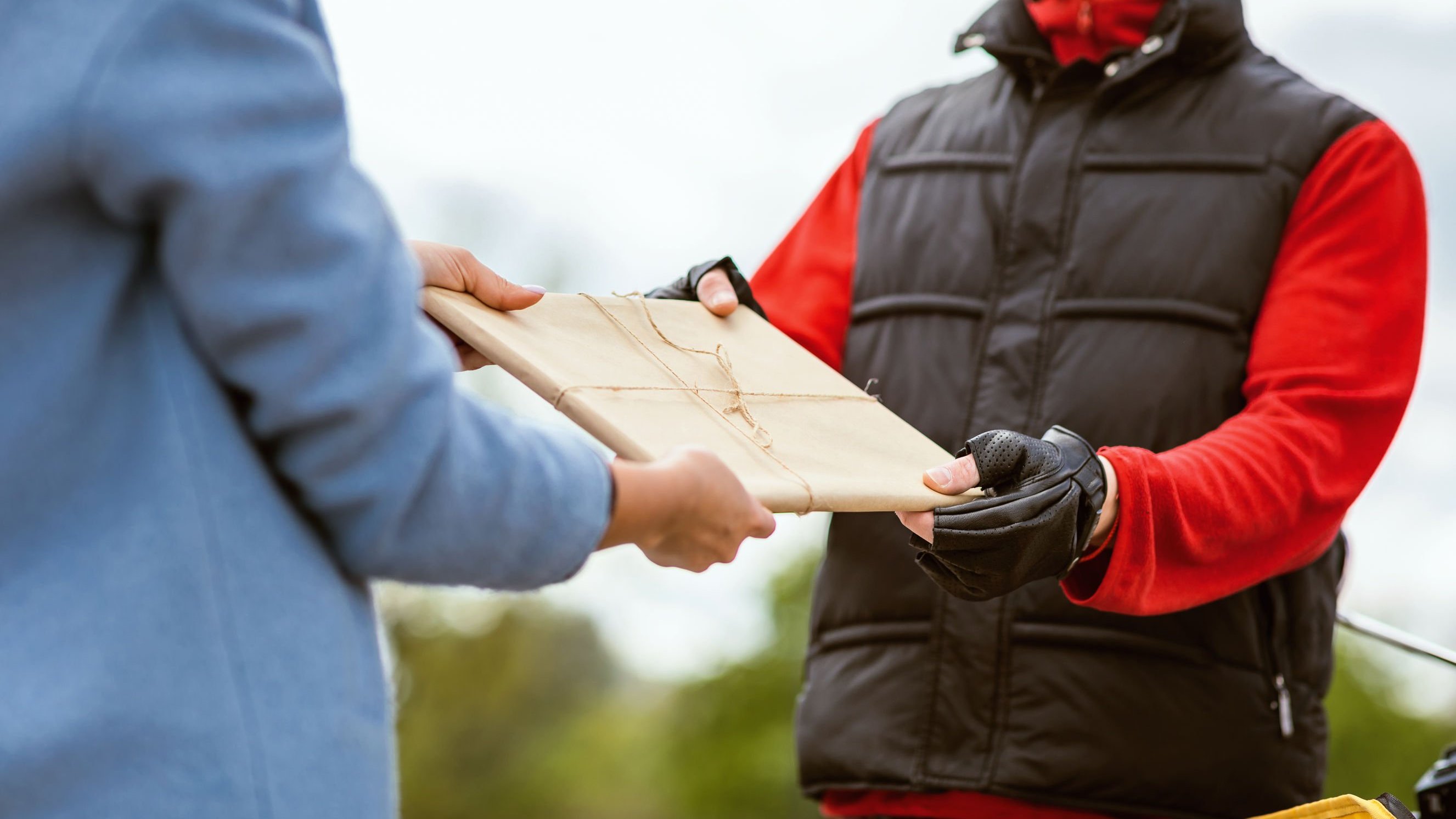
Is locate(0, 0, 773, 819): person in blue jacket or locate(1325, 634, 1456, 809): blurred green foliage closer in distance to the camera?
locate(0, 0, 773, 819): person in blue jacket

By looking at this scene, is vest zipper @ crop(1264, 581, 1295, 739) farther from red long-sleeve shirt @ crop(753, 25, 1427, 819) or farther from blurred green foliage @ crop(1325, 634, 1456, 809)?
blurred green foliage @ crop(1325, 634, 1456, 809)

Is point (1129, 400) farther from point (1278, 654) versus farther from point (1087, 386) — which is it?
point (1278, 654)

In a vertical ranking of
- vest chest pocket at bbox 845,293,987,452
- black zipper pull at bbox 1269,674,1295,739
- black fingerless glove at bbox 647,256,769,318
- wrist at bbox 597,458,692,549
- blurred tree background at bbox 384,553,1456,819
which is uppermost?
wrist at bbox 597,458,692,549

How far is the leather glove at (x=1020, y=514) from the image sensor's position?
4.00ft

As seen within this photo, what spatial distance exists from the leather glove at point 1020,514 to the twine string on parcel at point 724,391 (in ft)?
0.57

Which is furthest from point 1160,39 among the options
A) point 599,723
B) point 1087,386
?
point 599,723

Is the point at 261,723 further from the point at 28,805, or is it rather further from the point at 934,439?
the point at 934,439

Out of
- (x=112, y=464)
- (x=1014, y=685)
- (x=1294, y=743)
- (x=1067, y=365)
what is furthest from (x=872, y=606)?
(x=112, y=464)

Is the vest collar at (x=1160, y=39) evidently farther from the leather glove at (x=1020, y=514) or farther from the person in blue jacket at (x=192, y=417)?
the person in blue jacket at (x=192, y=417)

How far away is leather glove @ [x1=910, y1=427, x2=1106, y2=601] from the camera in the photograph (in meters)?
1.22

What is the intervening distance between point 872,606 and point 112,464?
101cm

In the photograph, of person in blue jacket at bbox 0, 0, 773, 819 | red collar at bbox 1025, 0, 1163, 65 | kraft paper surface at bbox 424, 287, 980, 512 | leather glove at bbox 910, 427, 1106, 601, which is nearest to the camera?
person in blue jacket at bbox 0, 0, 773, 819

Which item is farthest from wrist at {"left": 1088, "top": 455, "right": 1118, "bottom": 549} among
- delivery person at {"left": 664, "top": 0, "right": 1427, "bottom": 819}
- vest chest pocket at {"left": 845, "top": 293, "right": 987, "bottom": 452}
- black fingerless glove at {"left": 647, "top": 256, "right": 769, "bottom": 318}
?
black fingerless glove at {"left": 647, "top": 256, "right": 769, "bottom": 318}

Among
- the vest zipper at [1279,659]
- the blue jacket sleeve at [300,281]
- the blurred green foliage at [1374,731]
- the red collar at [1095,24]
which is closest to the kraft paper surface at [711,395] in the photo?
the blue jacket sleeve at [300,281]
